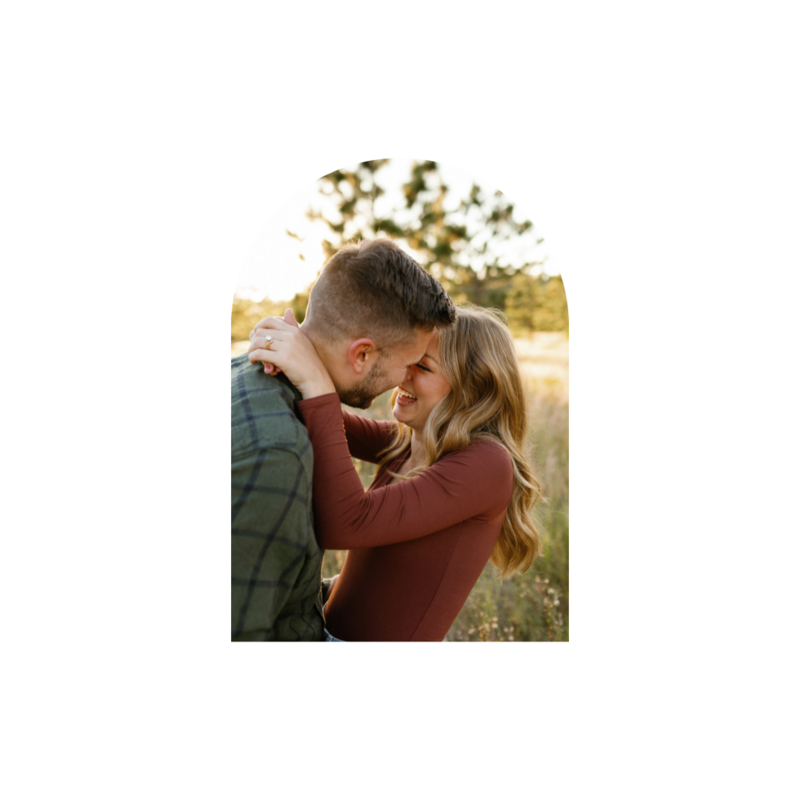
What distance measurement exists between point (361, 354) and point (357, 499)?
494 millimetres

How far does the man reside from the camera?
1750 millimetres

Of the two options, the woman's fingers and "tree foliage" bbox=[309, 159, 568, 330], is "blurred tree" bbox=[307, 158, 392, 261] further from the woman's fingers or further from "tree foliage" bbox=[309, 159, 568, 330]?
the woman's fingers

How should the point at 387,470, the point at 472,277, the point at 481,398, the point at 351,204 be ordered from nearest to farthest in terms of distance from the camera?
the point at 481,398
the point at 387,470
the point at 351,204
the point at 472,277

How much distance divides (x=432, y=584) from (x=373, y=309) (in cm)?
104

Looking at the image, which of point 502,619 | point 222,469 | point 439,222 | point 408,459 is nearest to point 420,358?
point 408,459

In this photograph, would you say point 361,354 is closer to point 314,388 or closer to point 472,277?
point 314,388

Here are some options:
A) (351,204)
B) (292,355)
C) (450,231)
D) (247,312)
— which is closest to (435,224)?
(450,231)

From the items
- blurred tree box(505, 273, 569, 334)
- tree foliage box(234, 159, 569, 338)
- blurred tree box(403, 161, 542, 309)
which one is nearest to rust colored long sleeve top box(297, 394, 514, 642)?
tree foliage box(234, 159, 569, 338)

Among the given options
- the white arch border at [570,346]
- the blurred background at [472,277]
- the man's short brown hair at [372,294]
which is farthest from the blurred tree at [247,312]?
the man's short brown hair at [372,294]

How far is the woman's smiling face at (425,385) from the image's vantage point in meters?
2.31

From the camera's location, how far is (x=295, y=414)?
1867 millimetres

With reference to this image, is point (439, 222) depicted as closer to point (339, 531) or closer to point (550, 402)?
point (550, 402)

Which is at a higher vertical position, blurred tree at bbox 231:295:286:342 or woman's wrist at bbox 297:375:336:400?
blurred tree at bbox 231:295:286:342

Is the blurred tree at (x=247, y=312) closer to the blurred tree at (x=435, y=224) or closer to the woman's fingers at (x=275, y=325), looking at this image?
the blurred tree at (x=435, y=224)
